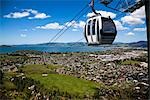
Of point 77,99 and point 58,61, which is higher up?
point 58,61

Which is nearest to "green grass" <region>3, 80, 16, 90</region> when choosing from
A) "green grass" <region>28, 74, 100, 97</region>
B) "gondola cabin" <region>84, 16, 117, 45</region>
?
"green grass" <region>28, 74, 100, 97</region>

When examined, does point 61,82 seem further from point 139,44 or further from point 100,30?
point 100,30

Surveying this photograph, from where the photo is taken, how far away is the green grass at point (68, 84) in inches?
193

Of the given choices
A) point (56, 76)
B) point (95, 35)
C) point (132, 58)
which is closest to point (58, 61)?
point (56, 76)

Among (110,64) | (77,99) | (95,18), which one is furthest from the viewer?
(110,64)

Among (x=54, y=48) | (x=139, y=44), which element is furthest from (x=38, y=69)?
(x=139, y=44)

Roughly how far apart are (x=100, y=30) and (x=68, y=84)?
1325mm

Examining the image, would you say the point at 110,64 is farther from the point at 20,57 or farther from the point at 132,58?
the point at 20,57

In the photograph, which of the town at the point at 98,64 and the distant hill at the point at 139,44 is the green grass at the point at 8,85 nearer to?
the town at the point at 98,64

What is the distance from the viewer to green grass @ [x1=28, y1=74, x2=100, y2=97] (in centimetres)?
491

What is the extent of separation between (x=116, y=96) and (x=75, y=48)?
0.89 metres

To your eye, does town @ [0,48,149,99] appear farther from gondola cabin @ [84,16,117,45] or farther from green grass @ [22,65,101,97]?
gondola cabin @ [84,16,117,45]

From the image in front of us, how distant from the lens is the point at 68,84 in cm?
498

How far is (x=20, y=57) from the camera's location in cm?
530
